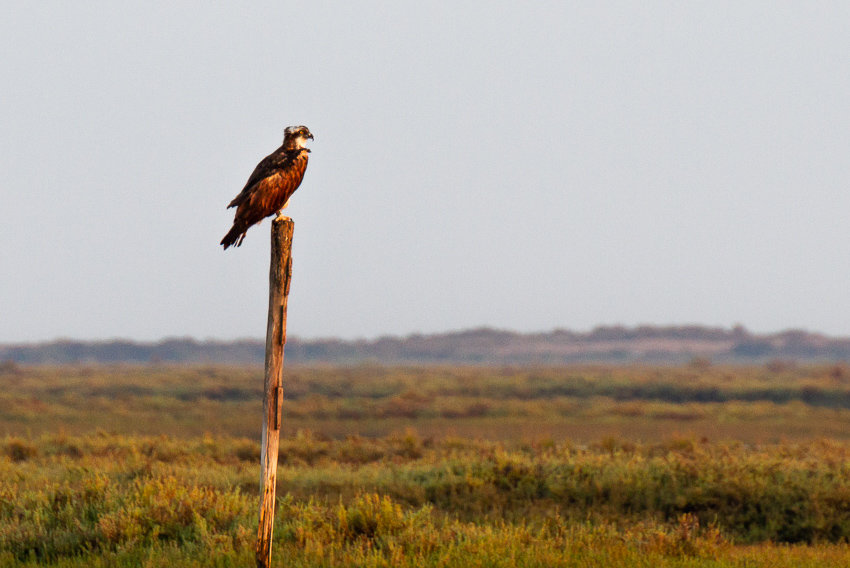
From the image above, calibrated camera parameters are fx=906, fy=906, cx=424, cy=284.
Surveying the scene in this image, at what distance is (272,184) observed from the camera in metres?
7.95

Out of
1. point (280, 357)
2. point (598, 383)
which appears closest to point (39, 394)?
point (598, 383)

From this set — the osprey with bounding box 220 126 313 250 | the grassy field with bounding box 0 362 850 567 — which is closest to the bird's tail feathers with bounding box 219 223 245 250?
the osprey with bounding box 220 126 313 250

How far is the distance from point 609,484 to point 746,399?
30088mm

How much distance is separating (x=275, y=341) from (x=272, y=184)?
138 centimetres

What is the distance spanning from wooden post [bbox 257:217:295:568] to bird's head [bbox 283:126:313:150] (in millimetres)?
694

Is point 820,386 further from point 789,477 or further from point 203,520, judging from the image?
point 203,520

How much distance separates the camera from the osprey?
26.0ft

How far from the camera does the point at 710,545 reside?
9.73 meters

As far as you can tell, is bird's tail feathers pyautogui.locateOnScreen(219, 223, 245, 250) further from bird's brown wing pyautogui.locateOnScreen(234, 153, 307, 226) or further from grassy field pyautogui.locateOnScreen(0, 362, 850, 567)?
Result: grassy field pyautogui.locateOnScreen(0, 362, 850, 567)

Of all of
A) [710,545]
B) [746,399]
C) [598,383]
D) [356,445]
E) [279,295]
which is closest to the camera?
[279,295]

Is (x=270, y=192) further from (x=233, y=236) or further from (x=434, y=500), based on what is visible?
(x=434, y=500)

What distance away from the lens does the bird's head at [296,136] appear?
8.28 metres

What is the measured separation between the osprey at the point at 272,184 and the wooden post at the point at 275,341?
0.21 metres

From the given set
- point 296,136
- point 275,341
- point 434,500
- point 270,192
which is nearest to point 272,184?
point 270,192
